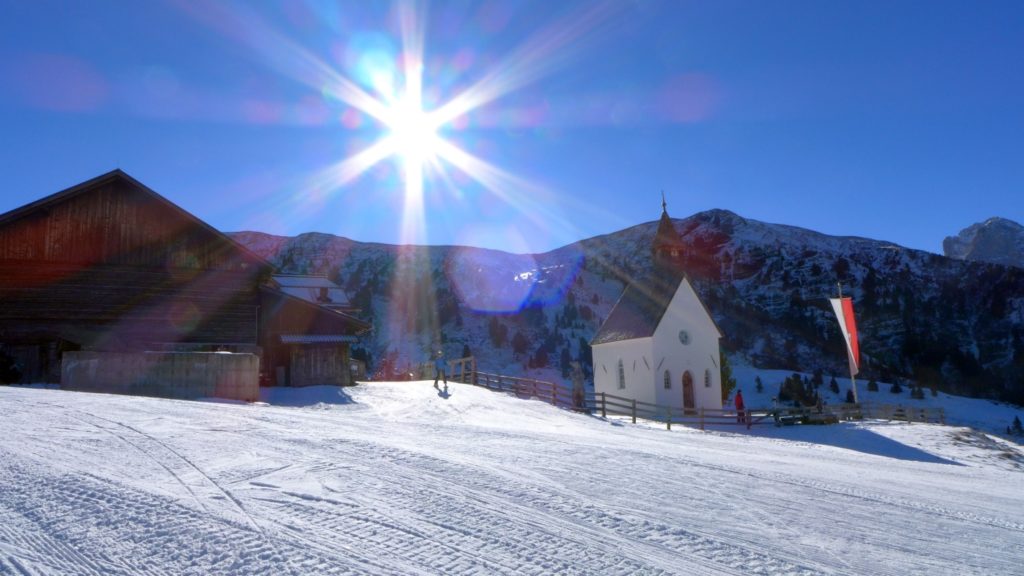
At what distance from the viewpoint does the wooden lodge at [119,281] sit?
2100cm

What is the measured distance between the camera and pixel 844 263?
9519cm

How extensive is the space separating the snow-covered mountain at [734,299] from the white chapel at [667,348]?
24291mm

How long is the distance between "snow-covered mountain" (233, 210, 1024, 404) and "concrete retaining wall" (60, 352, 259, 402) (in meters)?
36.1

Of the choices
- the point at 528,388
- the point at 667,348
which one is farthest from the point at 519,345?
the point at 528,388

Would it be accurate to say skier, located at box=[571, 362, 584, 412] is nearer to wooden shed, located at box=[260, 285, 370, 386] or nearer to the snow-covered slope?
wooden shed, located at box=[260, 285, 370, 386]

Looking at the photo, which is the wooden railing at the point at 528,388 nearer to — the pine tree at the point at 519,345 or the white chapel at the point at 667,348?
the white chapel at the point at 667,348

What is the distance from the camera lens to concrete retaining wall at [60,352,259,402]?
16969mm

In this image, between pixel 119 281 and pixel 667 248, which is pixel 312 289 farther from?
pixel 667 248

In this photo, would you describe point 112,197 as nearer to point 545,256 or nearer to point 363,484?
point 363,484

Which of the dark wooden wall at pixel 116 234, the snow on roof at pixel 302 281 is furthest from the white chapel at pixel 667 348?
the dark wooden wall at pixel 116 234

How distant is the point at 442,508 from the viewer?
17.7ft

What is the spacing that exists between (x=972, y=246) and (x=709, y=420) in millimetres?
170279

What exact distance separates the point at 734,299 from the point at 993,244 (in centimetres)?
10798

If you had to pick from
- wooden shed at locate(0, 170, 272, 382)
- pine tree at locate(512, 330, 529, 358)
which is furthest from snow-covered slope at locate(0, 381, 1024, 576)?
pine tree at locate(512, 330, 529, 358)
